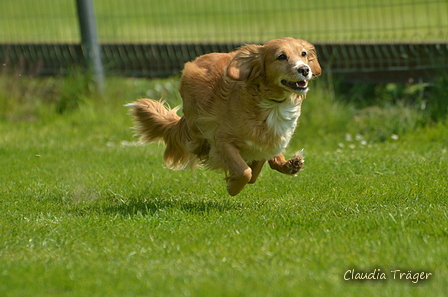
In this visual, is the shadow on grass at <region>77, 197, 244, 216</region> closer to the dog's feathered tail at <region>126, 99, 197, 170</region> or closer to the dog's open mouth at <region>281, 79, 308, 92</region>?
the dog's feathered tail at <region>126, 99, 197, 170</region>

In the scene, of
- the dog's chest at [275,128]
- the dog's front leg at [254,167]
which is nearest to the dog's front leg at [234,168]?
the dog's chest at [275,128]

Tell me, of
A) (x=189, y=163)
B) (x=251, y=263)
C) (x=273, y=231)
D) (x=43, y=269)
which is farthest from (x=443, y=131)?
(x=43, y=269)

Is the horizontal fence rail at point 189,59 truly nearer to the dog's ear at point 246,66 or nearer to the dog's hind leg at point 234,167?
the dog's ear at point 246,66

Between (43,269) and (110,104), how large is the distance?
5.66 meters

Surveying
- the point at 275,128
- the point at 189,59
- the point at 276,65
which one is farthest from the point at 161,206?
the point at 189,59

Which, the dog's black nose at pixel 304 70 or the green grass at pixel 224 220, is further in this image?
the dog's black nose at pixel 304 70

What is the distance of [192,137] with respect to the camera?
5.33 meters

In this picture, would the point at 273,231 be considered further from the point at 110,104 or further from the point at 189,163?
the point at 110,104

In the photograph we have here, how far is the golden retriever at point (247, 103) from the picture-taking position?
4.74 m

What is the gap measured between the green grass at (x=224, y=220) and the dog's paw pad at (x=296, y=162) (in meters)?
0.19

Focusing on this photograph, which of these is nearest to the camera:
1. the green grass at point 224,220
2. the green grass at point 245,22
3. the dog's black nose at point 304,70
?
the green grass at point 224,220

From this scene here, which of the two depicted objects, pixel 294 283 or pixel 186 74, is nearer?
pixel 294 283

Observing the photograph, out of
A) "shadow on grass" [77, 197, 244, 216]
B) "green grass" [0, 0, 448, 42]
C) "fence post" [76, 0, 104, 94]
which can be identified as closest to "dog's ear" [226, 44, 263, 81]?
"shadow on grass" [77, 197, 244, 216]

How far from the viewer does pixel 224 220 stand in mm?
4457
